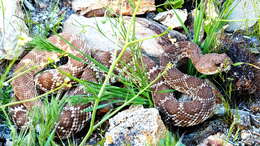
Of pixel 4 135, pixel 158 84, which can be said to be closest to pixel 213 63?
pixel 158 84

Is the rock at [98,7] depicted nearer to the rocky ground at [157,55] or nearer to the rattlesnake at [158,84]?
the rocky ground at [157,55]

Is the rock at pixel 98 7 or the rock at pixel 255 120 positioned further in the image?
the rock at pixel 98 7

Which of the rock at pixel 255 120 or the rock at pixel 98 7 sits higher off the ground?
the rock at pixel 98 7

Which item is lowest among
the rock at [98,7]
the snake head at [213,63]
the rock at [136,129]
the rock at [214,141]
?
the rock at [214,141]

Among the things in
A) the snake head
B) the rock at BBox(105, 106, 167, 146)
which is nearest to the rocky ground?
the rock at BBox(105, 106, 167, 146)

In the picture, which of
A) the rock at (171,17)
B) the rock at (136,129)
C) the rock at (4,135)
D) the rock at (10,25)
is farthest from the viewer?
the rock at (171,17)

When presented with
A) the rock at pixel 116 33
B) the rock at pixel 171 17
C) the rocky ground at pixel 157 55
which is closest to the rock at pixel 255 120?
the rocky ground at pixel 157 55

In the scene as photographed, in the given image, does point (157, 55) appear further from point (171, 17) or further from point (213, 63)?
point (213, 63)

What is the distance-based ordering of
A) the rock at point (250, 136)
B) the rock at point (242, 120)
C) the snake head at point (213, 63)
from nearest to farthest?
1. the rock at point (250, 136)
2. the rock at point (242, 120)
3. the snake head at point (213, 63)

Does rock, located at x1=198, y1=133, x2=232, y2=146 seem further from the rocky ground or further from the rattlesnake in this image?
the rattlesnake
